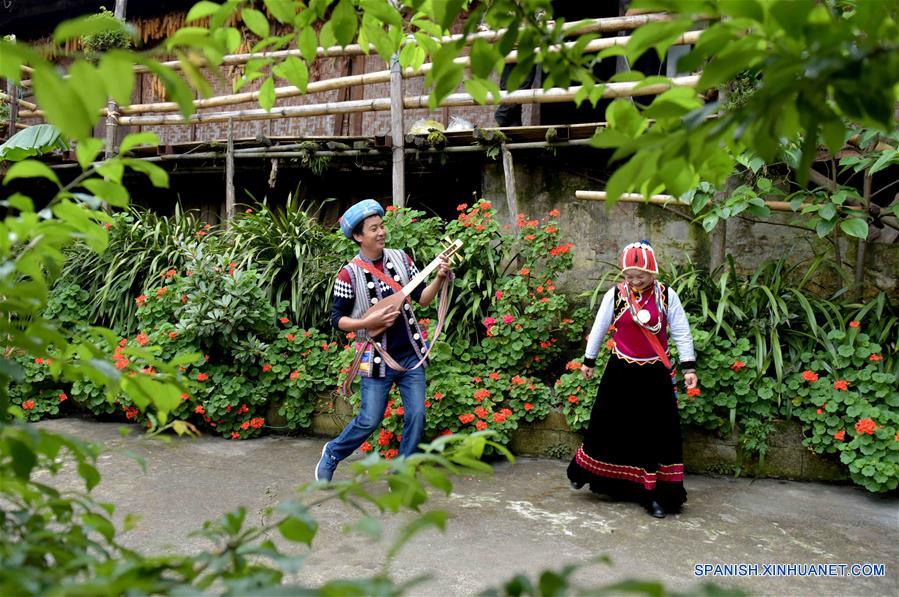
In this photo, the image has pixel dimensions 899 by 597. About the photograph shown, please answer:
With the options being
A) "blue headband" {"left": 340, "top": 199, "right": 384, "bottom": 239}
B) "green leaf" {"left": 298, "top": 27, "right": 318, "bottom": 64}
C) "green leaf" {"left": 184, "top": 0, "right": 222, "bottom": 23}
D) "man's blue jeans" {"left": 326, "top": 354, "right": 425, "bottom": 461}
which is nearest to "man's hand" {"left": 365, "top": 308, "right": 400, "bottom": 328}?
"man's blue jeans" {"left": 326, "top": 354, "right": 425, "bottom": 461}

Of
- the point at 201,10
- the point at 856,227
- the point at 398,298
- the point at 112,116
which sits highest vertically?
the point at 112,116

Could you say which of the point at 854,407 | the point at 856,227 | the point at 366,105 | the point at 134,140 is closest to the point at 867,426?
the point at 854,407

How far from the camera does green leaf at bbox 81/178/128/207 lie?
57.7 inches

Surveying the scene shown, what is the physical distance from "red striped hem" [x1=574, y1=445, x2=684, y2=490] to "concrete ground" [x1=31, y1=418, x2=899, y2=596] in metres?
0.19

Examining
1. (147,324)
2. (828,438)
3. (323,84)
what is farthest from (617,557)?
(323,84)

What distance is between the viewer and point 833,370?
5254 mm

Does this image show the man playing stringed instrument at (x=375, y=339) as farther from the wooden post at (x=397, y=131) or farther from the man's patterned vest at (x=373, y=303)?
the wooden post at (x=397, y=131)

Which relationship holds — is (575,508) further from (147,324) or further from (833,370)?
(147,324)

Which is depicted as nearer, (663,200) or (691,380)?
(691,380)

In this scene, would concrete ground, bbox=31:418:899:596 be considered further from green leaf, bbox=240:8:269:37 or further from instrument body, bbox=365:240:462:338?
green leaf, bbox=240:8:269:37

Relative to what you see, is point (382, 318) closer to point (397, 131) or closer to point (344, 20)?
point (344, 20)

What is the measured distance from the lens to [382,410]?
187 inches

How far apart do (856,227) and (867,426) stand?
132 cm

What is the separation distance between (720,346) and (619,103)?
164 inches
